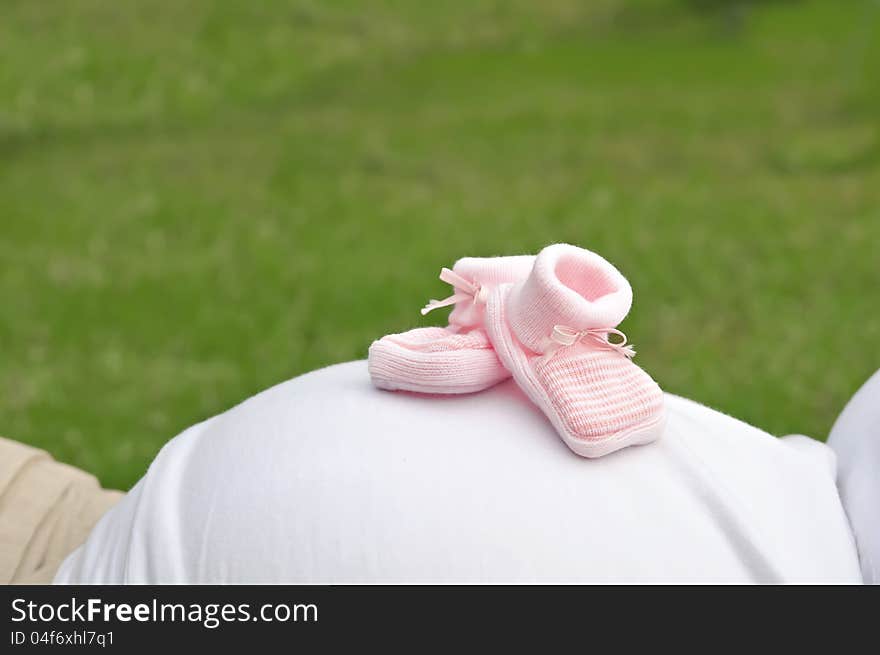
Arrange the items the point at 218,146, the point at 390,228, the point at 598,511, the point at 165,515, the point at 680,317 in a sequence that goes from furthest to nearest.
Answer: the point at 218,146
the point at 390,228
the point at 680,317
the point at 165,515
the point at 598,511

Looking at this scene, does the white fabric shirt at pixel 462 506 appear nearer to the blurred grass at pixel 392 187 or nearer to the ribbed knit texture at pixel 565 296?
the ribbed knit texture at pixel 565 296

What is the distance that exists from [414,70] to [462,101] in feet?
2.10

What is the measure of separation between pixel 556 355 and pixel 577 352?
0.03 metres

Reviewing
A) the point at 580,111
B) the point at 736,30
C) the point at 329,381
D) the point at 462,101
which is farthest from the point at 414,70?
the point at 329,381

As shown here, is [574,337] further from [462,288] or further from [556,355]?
[462,288]

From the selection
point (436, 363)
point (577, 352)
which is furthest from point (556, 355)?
point (436, 363)

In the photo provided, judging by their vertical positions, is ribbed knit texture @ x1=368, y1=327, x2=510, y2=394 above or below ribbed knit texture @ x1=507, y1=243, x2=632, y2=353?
below

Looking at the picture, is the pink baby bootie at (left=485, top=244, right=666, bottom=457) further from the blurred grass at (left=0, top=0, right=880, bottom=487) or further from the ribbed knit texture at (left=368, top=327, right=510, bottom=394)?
the blurred grass at (left=0, top=0, right=880, bottom=487)

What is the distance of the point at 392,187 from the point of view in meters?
4.65

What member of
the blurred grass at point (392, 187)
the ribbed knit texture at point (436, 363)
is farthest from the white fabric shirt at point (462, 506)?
the blurred grass at point (392, 187)

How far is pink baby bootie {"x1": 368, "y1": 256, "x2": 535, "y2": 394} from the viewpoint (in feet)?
4.13

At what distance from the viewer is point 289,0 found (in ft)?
22.0

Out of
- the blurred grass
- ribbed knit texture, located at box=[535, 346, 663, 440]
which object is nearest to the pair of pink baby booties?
ribbed knit texture, located at box=[535, 346, 663, 440]

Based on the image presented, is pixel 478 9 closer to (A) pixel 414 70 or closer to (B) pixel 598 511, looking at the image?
(A) pixel 414 70
